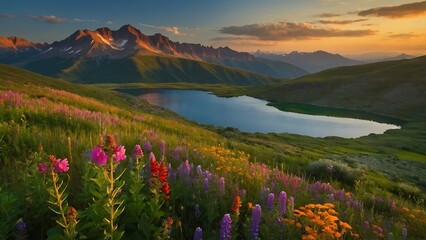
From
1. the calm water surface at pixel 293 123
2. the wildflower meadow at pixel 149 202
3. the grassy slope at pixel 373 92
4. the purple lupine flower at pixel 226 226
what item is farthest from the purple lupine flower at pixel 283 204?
the grassy slope at pixel 373 92

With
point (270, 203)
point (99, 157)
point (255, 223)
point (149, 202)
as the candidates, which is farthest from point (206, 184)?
point (99, 157)

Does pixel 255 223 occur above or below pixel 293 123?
above

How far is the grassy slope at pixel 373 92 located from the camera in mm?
134425

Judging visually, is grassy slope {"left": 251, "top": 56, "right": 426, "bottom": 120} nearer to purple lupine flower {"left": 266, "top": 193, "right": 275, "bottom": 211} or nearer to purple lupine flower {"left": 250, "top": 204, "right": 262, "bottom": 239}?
purple lupine flower {"left": 266, "top": 193, "right": 275, "bottom": 211}

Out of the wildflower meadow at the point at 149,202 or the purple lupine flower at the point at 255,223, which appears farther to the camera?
the purple lupine flower at the point at 255,223

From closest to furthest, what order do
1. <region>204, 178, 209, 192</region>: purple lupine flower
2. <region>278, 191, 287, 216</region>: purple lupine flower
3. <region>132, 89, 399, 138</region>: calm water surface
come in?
1. <region>278, 191, 287, 216</region>: purple lupine flower
2. <region>204, 178, 209, 192</region>: purple lupine flower
3. <region>132, 89, 399, 138</region>: calm water surface

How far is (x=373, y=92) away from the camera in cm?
15350

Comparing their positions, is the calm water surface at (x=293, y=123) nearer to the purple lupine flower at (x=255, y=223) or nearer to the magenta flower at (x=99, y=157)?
the purple lupine flower at (x=255, y=223)

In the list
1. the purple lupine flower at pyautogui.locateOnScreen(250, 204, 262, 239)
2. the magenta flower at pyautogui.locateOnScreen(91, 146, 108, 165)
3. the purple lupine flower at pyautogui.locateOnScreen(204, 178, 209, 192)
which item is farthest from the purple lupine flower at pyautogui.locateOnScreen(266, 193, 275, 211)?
the magenta flower at pyautogui.locateOnScreen(91, 146, 108, 165)

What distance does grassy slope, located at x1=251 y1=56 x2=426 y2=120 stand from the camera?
134425mm

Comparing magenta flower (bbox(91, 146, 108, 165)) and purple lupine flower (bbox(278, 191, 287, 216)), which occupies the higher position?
magenta flower (bbox(91, 146, 108, 165))

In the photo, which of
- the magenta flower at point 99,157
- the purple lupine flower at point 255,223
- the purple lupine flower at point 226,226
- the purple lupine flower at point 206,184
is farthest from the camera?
the purple lupine flower at point 206,184

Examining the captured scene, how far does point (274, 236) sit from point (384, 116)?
141 m

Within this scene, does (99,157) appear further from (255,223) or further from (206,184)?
(206,184)
